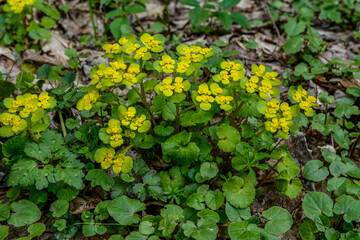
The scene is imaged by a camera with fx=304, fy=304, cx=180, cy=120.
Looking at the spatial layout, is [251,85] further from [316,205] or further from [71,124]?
[71,124]

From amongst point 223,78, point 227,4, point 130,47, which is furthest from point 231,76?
point 227,4

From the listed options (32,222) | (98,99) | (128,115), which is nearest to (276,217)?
(128,115)

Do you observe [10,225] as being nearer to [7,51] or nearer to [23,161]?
[23,161]

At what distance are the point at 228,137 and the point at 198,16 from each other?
1785mm

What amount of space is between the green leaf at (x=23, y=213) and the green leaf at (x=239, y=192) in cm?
126

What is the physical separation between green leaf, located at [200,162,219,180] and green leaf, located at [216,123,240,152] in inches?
7.1

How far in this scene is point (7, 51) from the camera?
3.20 metres

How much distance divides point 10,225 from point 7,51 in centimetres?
194

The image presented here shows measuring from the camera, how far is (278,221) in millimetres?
1940

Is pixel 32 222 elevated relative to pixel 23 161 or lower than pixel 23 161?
lower

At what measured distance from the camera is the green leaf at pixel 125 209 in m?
1.96

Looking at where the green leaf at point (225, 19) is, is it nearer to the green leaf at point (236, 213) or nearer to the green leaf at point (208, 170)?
the green leaf at point (208, 170)

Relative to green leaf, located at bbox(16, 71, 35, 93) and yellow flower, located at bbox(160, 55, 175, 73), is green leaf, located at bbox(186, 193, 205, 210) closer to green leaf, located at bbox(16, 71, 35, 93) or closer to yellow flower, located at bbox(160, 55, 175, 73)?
yellow flower, located at bbox(160, 55, 175, 73)

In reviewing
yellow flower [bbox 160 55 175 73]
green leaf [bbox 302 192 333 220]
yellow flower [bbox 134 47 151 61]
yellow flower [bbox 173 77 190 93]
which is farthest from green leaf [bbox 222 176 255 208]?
yellow flower [bbox 134 47 151 61]
